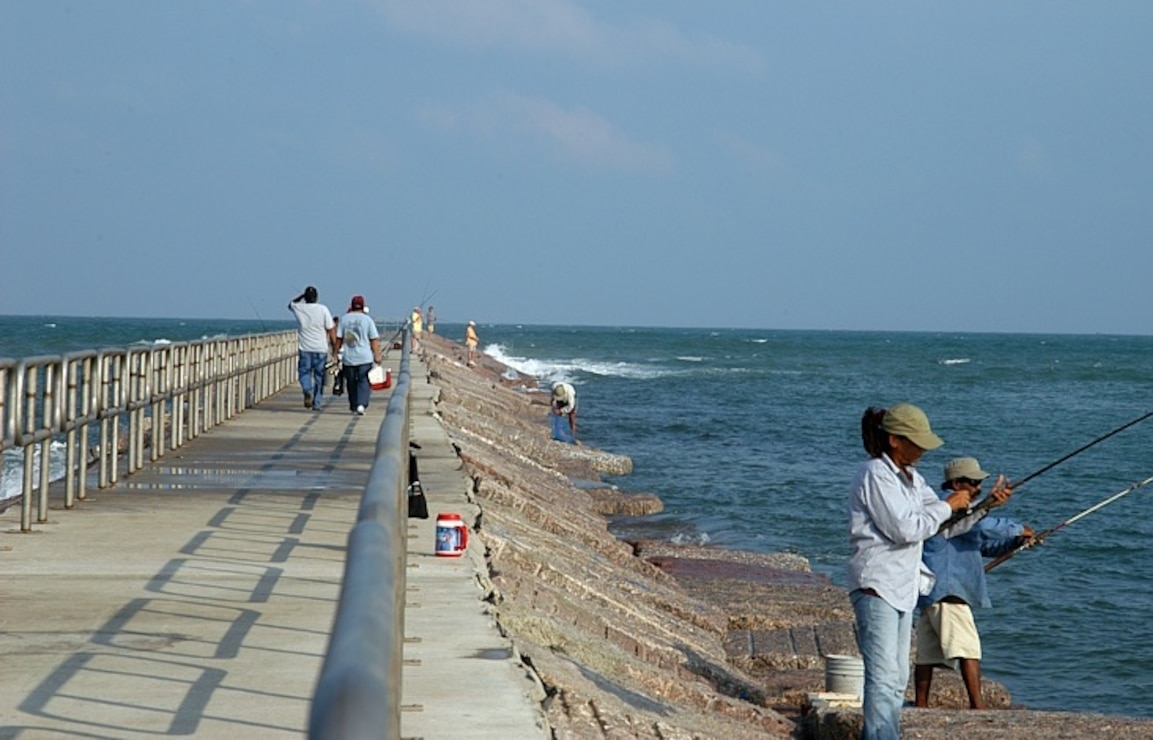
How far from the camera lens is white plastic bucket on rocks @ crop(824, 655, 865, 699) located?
9094 mm

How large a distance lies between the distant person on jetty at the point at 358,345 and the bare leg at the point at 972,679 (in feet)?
35.2

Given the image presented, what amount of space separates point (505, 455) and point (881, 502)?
12758 mm

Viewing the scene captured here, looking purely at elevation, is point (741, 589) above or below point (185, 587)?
below

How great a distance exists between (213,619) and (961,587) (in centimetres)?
362

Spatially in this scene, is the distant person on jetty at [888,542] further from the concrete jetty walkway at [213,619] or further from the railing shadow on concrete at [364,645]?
the railing shadow on concrete at [364,645]

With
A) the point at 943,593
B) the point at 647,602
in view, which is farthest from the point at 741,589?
the point at 943,593

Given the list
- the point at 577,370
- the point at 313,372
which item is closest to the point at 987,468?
the point at 313,372

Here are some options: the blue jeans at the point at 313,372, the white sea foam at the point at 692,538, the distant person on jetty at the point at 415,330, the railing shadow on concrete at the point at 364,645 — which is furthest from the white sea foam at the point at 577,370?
the railing shadow on concrete at the point at 364,645

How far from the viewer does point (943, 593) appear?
27.2ft

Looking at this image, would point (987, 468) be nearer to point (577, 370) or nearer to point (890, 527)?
point (890, 527)

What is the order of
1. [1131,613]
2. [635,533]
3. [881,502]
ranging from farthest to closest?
[635,533], [1131,613], [881,502]

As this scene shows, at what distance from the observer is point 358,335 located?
18234 mm

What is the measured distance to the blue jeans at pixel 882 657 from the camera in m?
6.36

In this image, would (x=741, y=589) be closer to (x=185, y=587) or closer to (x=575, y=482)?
(x=185, y=587)
